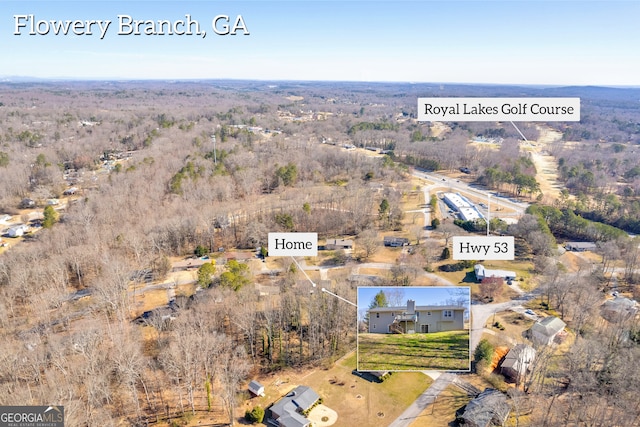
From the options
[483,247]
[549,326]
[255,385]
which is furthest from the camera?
[549,326]

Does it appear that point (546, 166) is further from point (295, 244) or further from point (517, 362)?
point (295, 244)

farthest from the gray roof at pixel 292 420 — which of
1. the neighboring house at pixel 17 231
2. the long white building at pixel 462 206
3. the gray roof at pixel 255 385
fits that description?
the neighboring house at pixel 17 231

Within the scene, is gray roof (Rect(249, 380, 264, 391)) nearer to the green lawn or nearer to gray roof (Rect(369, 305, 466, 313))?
the green lawn

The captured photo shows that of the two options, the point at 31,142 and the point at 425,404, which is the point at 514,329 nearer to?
the point at 425,404

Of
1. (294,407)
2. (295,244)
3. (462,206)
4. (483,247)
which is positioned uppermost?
(483,247)

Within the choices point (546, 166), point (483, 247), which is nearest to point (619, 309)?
point (483, 247)

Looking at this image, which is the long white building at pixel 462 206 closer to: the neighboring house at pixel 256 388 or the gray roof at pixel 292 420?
the neighboring house at pixel 256 388

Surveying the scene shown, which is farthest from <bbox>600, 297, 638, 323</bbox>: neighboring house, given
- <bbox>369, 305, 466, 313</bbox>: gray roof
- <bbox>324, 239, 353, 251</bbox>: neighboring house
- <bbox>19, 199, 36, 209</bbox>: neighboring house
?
<bbox>19, 199, 36, 209</bbox>: neighboring house
